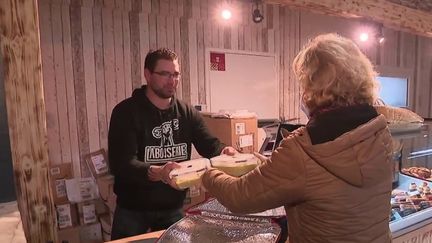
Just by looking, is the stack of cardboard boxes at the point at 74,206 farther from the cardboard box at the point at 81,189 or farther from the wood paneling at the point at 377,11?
the wood paneling at the point at 377,11

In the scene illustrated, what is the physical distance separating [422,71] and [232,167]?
650cm

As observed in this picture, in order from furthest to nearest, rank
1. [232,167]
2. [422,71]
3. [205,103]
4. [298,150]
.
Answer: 1. [422,71]
2. [205,103]
3. [232,167]
4. [298,150]

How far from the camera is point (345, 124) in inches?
36.9

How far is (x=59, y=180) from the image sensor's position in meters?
3.05

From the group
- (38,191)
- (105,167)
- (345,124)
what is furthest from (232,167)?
(105,167)

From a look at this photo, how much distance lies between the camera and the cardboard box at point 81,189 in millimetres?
3057

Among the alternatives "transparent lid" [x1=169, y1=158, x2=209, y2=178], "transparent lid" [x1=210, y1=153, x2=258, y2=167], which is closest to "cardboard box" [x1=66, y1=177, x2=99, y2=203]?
"transparent lid" [x1=169, y1=158, x2=209, y2=178]

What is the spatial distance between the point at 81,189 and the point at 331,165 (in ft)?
9.04

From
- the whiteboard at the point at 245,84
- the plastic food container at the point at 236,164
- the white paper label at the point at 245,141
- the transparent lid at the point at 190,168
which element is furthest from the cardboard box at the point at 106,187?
the plastic food container at the point at 236,164

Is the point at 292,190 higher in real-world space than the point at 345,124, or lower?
lower

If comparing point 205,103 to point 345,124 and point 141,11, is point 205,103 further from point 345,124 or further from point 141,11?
point 345,124

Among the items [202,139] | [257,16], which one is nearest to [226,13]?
[257,16]

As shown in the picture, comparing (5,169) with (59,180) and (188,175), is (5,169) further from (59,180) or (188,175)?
(59,180)

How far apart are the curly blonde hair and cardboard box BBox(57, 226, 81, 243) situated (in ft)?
8.98
